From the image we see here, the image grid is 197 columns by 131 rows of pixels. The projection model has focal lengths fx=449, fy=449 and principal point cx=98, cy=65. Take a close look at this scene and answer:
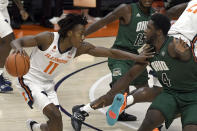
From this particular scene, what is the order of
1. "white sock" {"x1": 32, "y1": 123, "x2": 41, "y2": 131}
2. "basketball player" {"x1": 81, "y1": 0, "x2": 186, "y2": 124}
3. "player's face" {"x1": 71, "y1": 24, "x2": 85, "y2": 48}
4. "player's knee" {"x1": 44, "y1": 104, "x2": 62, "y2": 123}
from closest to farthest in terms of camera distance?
"player's knee" {"x1": 44, "y1": 104, "x2": 62, "y2": 123}, "player's face" {"x1": 71, "y1": 24, "x2": 85, "y2": 48}, "white sock" {"x1": 32, "y1": 123, "x2": 41, "y2": 131}, "basketball player" {"x1": 81, "y1": 0, "x2": 186, "y2": 124}

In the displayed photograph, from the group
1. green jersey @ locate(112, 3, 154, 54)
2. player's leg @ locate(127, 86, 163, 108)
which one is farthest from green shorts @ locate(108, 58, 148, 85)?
player's leg @ locate(127, 86, 163, 108)

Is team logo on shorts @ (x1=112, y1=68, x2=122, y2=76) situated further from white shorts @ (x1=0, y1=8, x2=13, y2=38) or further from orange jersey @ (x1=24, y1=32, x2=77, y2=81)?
white shorts @ (x1=0, y1=8, x2=13, y2=38)

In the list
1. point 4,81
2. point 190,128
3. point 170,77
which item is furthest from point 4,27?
point 190,128

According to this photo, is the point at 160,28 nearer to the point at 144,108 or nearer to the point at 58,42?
the point at 58,42

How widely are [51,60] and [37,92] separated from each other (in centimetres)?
39

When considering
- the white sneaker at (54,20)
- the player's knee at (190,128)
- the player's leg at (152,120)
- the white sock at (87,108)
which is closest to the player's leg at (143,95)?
the white sock at (87,108)

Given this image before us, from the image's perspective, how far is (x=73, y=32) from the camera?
504cm

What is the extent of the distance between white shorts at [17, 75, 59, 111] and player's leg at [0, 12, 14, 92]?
6.93 feet

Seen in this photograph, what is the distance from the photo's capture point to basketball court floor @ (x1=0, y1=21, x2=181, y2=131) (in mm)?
5892

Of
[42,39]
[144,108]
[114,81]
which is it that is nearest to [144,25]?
[114,81]

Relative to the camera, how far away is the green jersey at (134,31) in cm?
611

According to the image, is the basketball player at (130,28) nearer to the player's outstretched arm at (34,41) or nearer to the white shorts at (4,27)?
the player's outstretched arm at (34,41)

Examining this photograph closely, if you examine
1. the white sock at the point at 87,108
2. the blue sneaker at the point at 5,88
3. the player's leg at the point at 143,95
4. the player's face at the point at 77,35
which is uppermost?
the player's face at the point at 77,35

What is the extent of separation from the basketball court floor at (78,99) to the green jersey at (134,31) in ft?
3.27
